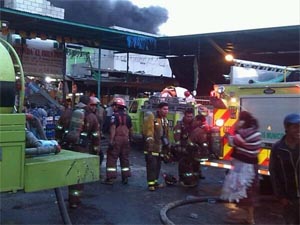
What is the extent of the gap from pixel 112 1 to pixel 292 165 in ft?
97.0

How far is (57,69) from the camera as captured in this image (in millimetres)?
17234

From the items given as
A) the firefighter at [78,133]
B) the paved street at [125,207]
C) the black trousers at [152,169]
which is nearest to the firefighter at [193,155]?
the paved street at [125,207]

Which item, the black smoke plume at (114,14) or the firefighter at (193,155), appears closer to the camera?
the firefighter at (193,155)

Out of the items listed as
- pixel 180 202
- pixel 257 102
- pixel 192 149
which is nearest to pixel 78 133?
pixel 180 202

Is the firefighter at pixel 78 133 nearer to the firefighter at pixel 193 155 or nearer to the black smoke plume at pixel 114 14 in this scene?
the firefighter at pixel 193 155

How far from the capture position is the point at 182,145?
8289 mm

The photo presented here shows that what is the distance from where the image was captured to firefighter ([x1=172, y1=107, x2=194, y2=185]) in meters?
8.12

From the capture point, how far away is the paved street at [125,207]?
5.71 m

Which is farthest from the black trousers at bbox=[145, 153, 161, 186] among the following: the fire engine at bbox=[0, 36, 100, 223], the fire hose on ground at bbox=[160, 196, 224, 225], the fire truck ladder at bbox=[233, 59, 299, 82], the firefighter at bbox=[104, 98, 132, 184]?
the fire engine at bbox=[0, 36, 100, 223]

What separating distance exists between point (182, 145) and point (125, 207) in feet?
7.52

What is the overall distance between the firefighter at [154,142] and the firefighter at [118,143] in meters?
0.48

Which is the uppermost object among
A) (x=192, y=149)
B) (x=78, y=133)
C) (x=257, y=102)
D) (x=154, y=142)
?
(x=257, y=102)

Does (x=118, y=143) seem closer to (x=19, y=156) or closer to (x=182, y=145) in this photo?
(x=182, y=145)

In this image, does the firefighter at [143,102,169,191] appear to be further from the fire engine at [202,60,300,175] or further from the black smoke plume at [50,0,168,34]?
the black smoke plume at [50,0,168,34]
